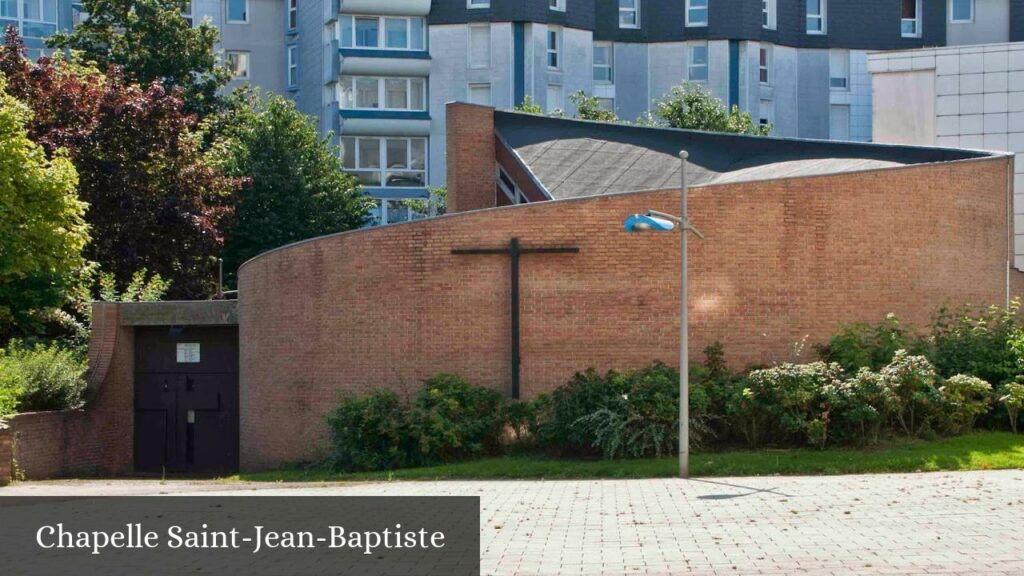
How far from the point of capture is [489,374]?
25469 millimetres

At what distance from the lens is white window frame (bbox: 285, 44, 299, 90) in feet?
206

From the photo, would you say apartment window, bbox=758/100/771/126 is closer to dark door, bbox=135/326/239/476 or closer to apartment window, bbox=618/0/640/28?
apartment window, bbox=618/0/640/28

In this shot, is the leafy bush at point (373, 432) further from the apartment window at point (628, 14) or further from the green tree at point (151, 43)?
the apartment window at point (628, 14)

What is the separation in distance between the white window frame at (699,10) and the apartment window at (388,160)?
469 inches

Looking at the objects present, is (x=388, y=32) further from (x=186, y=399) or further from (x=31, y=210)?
(x=31, y=210)

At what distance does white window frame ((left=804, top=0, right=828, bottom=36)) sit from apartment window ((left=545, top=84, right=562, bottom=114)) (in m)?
11.5

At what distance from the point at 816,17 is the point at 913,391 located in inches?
1625

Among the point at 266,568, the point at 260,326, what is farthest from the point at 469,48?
the point at 266,568

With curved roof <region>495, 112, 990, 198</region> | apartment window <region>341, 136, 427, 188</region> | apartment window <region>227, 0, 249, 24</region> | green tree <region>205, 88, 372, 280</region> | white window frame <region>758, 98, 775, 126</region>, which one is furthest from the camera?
apartment window <region>227, 0, 249, 24</region>

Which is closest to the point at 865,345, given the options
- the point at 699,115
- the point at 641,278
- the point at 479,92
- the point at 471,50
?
the point at 641,278

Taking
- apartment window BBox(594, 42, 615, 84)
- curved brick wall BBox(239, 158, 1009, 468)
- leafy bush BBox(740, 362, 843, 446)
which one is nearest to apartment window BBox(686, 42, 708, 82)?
apartment window BBox(594, 42, 615, 84)

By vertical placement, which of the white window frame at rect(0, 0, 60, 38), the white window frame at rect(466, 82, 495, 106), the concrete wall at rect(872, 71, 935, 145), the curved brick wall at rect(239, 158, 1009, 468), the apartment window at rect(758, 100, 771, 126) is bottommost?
the curved brick wall at rect(239, 158, 1009, 468)

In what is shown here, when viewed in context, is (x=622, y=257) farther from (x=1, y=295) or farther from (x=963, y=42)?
(x=963, y=42)

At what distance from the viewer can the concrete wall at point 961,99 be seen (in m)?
33.4
